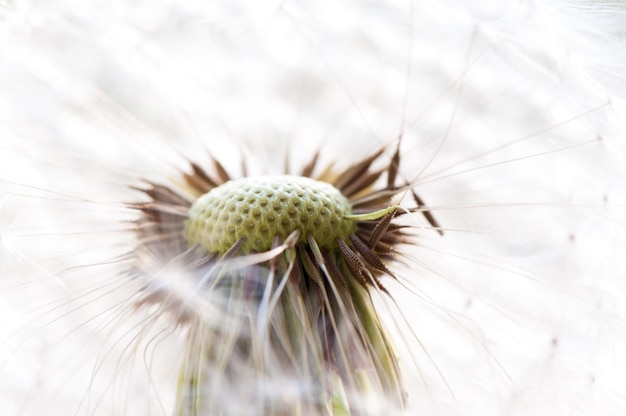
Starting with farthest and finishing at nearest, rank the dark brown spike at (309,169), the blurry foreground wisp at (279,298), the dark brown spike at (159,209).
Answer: the dark brown spike at (309,169) < the dark brown spike at (159,209) < the blurry foreground wisp at (279,298)

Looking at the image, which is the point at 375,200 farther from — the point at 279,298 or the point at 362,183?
the point at 279,298

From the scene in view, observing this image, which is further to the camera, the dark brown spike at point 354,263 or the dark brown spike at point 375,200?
the dark brown spike at point 375,200

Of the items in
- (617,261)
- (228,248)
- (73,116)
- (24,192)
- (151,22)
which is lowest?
(617,261)

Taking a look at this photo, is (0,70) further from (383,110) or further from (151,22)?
(383,110)

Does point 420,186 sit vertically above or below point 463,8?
below

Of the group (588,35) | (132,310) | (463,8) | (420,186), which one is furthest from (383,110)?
(132,310)

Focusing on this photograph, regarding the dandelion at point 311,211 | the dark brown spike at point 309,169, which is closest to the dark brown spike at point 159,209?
the dandelion at point 311,211

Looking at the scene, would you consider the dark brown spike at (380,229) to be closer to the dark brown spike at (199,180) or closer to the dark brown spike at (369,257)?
the dark brown spike at (369,257)

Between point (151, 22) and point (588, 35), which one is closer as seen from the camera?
point (588, 35)
